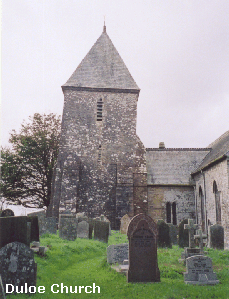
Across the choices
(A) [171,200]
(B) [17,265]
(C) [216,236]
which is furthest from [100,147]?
(B) [17,265]

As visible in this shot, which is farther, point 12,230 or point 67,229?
point 67,229

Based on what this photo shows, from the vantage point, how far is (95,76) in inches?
886

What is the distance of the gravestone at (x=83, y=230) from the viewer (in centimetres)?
1256

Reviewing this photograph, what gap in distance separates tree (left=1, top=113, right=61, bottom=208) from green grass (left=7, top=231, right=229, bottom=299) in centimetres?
1649

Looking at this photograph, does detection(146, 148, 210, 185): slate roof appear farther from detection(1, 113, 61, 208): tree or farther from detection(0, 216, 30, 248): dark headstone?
detection(0, 216, 30, 248): dark headstone

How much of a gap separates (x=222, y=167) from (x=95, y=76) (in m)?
12.7

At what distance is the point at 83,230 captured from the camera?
1265cm

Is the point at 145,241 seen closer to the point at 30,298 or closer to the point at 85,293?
the point at 85,293

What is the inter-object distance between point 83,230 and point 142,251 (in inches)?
262

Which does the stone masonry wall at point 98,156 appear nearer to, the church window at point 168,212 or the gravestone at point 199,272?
the church window at point 168,212

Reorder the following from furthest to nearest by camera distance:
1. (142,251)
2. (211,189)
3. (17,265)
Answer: (211,189)
(142,251)
(17,265)

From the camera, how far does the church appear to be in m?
18.6

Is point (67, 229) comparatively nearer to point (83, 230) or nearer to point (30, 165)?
point (83, 230)

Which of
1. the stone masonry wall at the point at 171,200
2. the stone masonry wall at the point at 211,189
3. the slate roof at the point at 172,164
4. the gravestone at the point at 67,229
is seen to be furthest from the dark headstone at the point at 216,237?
the slate roof at the point at 172,164
